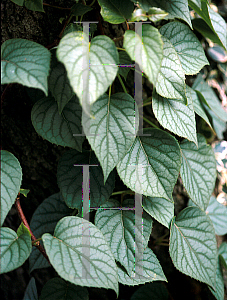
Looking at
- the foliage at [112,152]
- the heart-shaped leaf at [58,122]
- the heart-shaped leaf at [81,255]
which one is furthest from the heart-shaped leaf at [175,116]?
the heart-shaped leaf at [81,255]

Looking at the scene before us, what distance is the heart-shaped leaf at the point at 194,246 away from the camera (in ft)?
2.29

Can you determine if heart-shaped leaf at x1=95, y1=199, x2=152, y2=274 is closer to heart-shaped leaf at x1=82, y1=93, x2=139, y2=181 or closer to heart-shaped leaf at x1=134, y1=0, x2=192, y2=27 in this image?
heart-shaped leaf at x1=82, y1=93, x2=139, y2=181

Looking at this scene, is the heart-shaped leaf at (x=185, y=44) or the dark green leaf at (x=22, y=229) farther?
the heart-shaped leaf at (x=185, y=44)

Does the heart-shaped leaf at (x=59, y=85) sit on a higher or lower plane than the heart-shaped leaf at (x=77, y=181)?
higher

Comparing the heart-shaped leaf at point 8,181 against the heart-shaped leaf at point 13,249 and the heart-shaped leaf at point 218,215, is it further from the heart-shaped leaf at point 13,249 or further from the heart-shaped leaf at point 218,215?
the heart-shaped leaf at point 218,215

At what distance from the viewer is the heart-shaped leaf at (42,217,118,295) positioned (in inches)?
20.1

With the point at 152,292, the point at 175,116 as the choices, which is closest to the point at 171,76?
the point at 175,116

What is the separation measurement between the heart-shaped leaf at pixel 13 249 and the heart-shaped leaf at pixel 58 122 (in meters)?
0.24

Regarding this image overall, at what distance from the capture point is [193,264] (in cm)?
71

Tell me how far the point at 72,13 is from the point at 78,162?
0.41 metres

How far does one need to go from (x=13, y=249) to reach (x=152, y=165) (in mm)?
388

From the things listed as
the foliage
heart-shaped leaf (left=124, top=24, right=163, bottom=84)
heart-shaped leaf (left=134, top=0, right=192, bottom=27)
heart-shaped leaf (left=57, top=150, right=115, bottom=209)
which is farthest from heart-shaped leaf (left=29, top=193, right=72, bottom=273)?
heart-shaped leaf (left=134, top=0, right=192, bottom=27)

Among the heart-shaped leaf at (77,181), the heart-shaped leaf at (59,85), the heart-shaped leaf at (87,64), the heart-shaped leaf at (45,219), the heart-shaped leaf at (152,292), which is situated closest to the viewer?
the heart-shaped leaf at (87,64)

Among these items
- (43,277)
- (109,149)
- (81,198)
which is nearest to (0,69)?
(109,149)
